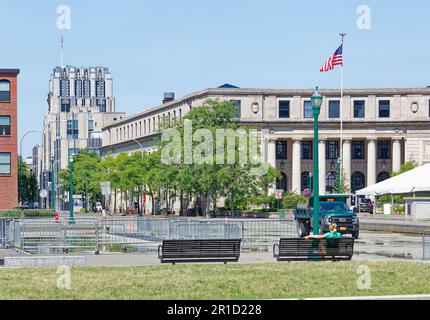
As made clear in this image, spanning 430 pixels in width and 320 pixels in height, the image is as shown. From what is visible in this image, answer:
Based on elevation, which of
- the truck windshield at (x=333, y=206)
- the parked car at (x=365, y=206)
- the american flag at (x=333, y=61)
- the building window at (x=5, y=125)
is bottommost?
the parked car at (x=365, y=206)

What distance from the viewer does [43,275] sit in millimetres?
23484

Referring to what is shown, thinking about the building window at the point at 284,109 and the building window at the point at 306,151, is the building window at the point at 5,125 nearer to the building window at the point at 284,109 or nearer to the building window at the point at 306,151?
the building window at the point at 284,109

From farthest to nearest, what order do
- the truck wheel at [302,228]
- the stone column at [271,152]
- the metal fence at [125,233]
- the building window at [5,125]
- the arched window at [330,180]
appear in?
the stone column at [271,152]
the arched window at [330,180]
the building window at [5,125]
the truck wheel at [302,228]
the metal fence at [125,233]

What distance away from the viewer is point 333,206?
154ft

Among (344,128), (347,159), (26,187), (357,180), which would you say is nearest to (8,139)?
(347,159)

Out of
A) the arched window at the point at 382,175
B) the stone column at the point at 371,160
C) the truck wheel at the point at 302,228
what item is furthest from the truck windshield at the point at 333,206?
the arched window at the point at 382,175

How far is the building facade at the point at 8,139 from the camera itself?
254 ft

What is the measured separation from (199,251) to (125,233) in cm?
1351

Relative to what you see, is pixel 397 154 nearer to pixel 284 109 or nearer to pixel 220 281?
pixel 284 109

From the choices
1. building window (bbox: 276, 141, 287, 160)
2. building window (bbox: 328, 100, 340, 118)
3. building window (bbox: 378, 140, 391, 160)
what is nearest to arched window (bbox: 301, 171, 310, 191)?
building window (bbox: 276, 141, 287, 160)

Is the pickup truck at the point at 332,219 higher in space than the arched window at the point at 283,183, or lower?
lower

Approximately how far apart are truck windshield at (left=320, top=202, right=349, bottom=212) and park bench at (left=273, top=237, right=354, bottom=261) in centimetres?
1882

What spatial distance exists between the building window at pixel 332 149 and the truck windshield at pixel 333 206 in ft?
266
